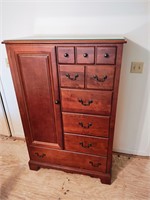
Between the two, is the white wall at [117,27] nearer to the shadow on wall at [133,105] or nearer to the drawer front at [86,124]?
the shadow on wall at [133,105]

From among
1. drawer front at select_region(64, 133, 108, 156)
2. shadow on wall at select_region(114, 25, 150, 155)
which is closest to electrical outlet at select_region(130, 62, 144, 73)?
shadow on wall at select_region(114, 25, 150, 155)

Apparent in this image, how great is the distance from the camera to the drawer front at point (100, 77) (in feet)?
3.42

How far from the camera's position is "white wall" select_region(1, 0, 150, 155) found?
4.16ft

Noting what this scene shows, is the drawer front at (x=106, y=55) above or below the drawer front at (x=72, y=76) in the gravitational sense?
above

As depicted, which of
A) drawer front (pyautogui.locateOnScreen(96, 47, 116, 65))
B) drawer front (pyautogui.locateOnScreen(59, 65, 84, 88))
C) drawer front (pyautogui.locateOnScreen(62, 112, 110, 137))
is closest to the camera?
drawer front (pyautogui.locateOnScreen(96, 47, 116, 65))

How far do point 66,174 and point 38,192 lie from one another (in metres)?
0.32

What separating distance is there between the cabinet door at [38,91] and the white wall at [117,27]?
48cm

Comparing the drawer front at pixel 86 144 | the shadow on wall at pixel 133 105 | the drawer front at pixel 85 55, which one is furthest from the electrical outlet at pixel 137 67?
the drawer front at pixel 86 144

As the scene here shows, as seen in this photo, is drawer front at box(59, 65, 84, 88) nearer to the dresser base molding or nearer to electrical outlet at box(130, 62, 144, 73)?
electrical outlet at box(130, 62, 144, 73)

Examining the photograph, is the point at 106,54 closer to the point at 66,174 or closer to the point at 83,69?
the point at 83,69

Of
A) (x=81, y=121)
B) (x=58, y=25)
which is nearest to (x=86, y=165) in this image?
(x=81, y=121)

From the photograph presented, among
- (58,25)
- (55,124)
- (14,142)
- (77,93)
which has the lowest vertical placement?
(14,142)

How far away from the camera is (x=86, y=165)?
A: 4.81 feet

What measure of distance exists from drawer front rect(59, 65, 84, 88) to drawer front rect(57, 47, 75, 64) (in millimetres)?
43
